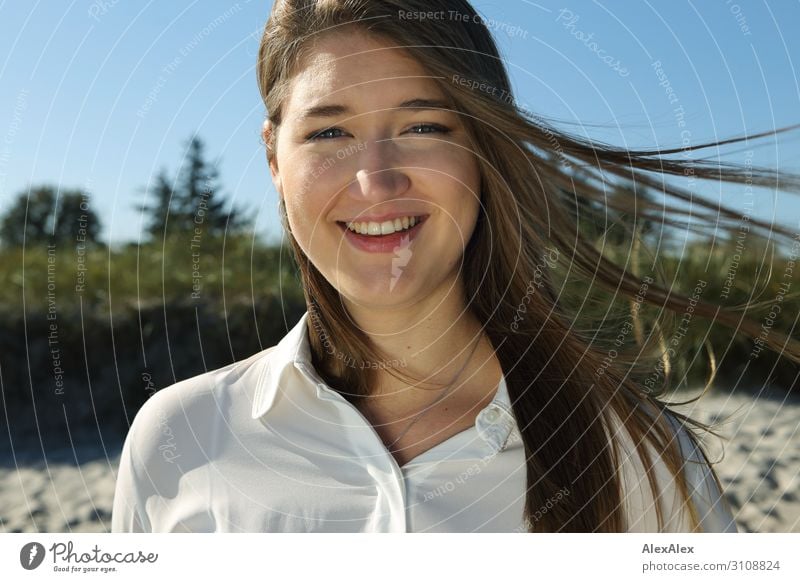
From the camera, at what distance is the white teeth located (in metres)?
1.17

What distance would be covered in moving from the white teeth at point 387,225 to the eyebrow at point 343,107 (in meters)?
0.15

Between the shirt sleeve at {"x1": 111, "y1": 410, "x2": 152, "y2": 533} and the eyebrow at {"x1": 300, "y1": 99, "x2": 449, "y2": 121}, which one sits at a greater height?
the eyebrow at {"x1": 300, "y1": 99, "x2": 449, "y2": 121}

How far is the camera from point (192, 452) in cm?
119

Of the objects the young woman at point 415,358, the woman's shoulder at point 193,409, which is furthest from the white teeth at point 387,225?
the woman's shoulder at point 193,409

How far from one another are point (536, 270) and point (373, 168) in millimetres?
327

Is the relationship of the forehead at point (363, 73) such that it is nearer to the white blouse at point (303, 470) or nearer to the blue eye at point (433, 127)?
the blue eye at point (433, 127)

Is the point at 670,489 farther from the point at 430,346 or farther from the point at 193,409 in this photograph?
the point at 193,409

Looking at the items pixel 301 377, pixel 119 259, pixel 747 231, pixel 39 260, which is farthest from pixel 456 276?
pixel 39 260

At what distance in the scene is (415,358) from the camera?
4.16ft

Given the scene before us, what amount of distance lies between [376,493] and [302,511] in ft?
0.34
